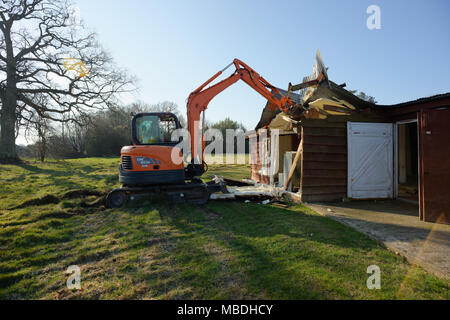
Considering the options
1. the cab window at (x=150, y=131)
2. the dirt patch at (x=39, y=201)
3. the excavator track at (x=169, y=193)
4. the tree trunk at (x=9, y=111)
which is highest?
the tree trunk at (x=9, y=111)

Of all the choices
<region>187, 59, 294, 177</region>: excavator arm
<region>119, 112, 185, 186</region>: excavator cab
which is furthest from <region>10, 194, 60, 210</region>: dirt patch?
<region>187, 59, 294, 177</region>: excavator arm

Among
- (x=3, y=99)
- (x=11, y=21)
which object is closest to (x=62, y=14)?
(x=11, y=21)

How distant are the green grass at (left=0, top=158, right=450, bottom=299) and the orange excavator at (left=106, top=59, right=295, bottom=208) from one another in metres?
1.00

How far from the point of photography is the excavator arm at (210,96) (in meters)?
6.77

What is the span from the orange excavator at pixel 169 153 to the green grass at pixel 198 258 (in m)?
1.00

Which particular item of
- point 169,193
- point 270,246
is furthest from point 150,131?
point 270,246

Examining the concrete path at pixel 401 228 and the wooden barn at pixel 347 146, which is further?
the wooden barn at pixel 347 146

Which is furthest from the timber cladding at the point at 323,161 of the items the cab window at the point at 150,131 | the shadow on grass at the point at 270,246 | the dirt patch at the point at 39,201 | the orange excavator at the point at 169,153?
the dirt patch at the point at 39,201

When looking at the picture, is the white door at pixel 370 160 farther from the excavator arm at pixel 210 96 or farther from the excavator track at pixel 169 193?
the excavator track at pixel 169 193

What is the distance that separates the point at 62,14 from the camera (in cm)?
1756

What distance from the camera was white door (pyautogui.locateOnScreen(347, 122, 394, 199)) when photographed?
7.17 m

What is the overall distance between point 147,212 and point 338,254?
4456 millimetres

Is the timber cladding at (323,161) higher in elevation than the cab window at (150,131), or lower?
lower

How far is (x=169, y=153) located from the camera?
6133 millimetres
